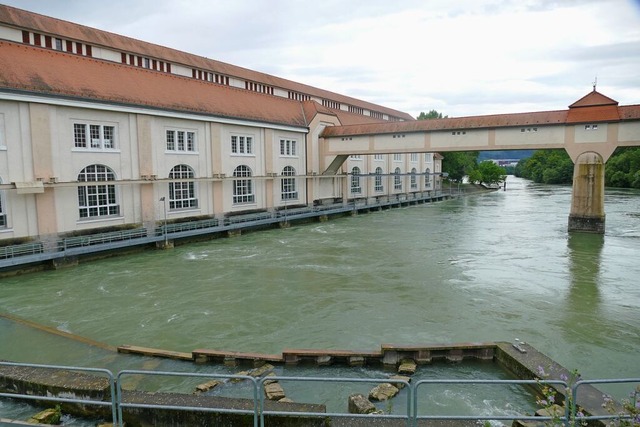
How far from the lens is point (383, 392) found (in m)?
7.54

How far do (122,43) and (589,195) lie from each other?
30.0 meters

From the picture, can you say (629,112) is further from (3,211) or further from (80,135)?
(3,211)

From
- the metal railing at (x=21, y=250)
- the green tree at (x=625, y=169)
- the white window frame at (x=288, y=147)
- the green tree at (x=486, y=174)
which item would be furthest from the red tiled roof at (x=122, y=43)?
the green tree at (x=625, y=169)

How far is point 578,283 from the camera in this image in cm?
1580

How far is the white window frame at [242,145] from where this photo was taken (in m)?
29.7

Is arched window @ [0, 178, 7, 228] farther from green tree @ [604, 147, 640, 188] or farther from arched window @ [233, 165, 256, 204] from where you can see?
green tree @ [604, 147, 640, 188]

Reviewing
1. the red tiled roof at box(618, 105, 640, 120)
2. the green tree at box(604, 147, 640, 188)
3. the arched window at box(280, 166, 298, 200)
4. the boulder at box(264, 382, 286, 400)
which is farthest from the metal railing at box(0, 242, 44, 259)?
the green tree at box(604, 147, 640, 188)

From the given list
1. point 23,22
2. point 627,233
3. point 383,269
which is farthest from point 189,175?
point 627,233

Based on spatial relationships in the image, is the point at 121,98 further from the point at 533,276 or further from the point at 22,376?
the point at 533,276

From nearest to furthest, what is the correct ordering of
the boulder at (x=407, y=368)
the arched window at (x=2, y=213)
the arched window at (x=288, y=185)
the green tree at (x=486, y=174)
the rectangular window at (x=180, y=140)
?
the boulder at (x=407, y=368), the arched window at (x=2, y=213), the rectangular window at (x=180, y=140), the arched window at (x=288, y=185), the green tree at (x=486, y=174)

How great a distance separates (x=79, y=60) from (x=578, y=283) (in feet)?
80.2

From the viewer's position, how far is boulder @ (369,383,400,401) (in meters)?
7.45

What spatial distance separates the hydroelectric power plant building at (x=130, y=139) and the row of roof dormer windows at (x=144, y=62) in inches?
3.1

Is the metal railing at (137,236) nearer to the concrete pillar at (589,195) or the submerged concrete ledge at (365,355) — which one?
the submerged concrete ledge at (365,355)
